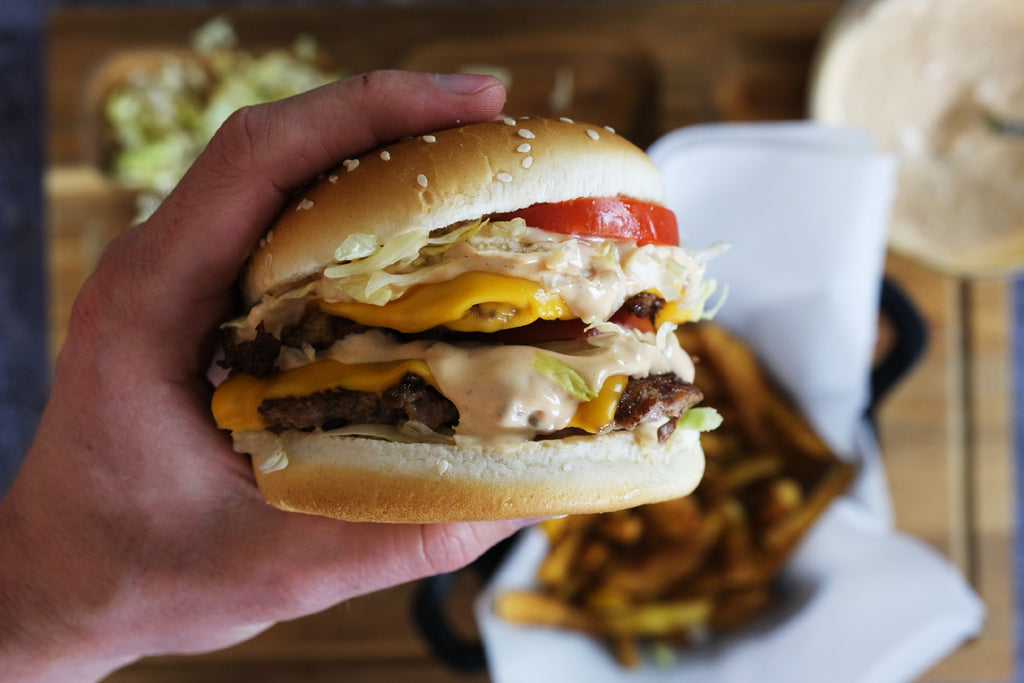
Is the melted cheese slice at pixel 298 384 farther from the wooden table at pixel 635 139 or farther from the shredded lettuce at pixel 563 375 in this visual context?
the wooden table at pixel 635 139

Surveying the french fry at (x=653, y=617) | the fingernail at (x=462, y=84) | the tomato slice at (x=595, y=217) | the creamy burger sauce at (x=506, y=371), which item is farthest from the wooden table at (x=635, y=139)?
the creamy burger sauce at (x=506, y=371)

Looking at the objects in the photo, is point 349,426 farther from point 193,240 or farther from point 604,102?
point 604,102

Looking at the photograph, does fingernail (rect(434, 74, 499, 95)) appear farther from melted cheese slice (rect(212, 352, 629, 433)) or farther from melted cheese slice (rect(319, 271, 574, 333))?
melted cheese slice (rect(212, 352, 629, 433))

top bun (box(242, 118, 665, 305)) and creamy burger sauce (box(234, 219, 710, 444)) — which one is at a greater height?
top bun (box(242, 118, 665, 305))

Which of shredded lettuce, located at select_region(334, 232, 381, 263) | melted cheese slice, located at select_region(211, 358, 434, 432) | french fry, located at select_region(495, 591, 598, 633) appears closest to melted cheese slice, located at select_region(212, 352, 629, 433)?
melted cheese slice, located at select_region(211, 358, 434, 432)

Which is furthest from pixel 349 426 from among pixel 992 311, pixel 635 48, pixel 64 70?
pixel 992 311

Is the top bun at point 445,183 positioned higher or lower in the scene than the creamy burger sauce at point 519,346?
higher
